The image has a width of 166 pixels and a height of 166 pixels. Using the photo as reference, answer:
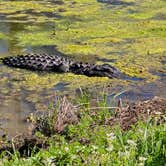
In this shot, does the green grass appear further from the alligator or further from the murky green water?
the alligator

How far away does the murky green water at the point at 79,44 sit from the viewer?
639cm

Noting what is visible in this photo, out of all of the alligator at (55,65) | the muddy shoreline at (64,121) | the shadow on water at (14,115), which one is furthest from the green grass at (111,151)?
the alligator at (55,65)

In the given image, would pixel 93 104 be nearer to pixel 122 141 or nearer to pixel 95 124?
pixel 95 124

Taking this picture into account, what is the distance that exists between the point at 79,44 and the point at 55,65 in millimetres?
1496

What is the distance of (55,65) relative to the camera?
7352 millimetres

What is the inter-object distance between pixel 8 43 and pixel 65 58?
1.44 metres

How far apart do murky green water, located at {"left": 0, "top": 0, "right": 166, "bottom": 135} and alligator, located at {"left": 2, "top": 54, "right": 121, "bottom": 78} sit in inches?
4.0

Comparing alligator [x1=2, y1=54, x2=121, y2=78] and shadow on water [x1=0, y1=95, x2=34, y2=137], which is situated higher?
alligator [x1=2, y1=54, x2=121, y2=78]

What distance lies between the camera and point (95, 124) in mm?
4730

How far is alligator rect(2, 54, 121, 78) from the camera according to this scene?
23.5 ft

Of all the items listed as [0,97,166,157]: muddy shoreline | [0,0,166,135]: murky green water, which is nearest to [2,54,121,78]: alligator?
[0,0,166,135]: murky green water

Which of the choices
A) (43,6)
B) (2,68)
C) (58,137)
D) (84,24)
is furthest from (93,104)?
(43,6)

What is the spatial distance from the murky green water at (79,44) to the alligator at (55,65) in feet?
0.34

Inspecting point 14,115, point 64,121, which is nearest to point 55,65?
point 14,115
